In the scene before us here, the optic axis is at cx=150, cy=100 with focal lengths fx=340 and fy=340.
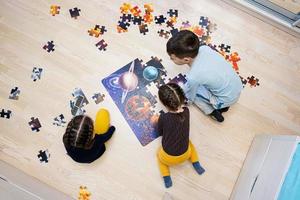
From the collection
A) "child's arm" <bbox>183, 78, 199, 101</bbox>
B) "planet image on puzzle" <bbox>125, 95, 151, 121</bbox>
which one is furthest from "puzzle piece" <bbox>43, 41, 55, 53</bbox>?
"child's arm" <bbox>183, 78, 199, 101</bbox>

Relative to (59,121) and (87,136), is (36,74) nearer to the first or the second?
(59,121)

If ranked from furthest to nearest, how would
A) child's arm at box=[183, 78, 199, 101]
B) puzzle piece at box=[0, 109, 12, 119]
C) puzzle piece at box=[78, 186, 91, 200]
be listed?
puzzle piece at box=[0, 109, 12, 119], puzzle piece at box=[78, 186, 91, 200], child's arm at box=[183, 78, 199, 101]

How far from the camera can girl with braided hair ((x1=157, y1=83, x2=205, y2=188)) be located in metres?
1.86

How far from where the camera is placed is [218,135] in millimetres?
2211

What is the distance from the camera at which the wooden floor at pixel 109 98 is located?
2.12 m

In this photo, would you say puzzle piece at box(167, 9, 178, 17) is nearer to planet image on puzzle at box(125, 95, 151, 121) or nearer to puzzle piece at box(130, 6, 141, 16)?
puzzle piece at box(130, 6, 141, 16)

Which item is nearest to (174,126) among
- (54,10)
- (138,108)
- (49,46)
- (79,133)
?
(138,108)

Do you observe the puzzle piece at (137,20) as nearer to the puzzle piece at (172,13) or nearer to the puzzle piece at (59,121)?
the puzzle piece at (172,13)

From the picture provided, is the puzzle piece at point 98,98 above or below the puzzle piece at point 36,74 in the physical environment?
below

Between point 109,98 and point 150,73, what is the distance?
0.32m

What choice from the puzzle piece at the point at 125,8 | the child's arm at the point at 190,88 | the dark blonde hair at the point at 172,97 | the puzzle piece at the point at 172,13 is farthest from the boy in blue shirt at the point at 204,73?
the puzzle piece at the point at 125,8

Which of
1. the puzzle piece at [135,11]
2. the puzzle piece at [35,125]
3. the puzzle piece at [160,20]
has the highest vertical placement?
the puzzle piece at [135,11]

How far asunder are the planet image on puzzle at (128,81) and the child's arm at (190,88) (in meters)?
0.37

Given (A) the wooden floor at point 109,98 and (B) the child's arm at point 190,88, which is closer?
(B) the child's arm at point 190,88
